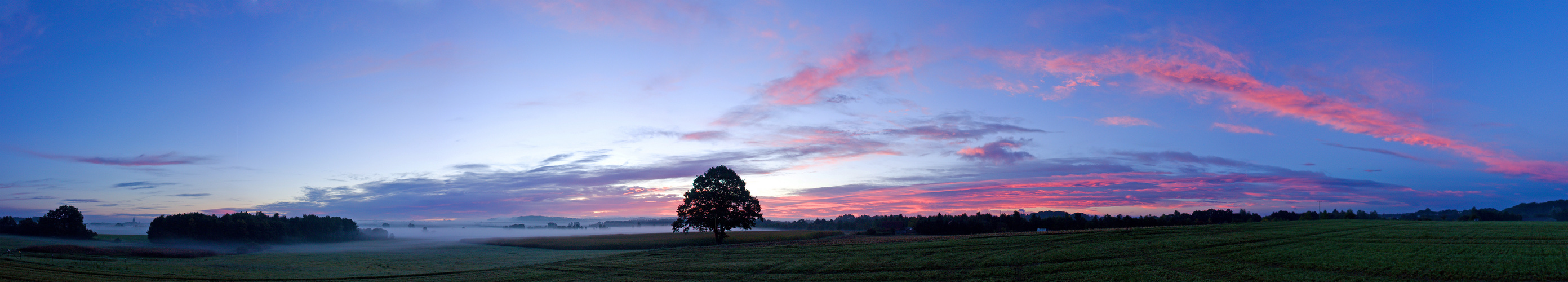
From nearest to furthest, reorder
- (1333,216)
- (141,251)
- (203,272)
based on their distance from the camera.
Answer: (203,272), (141,251), (1333,216)

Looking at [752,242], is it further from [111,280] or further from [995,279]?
[111,280]

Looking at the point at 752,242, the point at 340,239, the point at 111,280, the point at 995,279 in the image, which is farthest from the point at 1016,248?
the point at 340,239

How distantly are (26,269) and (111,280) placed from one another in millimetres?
6405

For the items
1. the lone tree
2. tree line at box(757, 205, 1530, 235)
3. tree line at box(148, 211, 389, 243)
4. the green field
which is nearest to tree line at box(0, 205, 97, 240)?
tree line at box(148, 211, 389, 243)

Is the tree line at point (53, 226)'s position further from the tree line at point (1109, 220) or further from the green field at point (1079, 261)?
the tree line at point (1109, 220)

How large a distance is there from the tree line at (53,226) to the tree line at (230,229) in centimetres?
728

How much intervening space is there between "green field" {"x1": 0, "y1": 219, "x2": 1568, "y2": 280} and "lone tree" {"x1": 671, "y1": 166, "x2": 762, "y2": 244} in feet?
47.1

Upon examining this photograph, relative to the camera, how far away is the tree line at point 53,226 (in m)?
77.8

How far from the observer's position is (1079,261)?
31.9m

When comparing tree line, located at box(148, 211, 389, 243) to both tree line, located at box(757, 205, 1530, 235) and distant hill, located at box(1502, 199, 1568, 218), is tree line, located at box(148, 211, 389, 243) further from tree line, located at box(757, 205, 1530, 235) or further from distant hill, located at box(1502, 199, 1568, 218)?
distant hill, located at box(1502, 199, 1568, 218)

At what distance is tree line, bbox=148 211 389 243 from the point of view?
281 ft

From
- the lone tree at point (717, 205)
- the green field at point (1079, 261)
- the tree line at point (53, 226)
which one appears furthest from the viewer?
the tree line at point (53, 226)

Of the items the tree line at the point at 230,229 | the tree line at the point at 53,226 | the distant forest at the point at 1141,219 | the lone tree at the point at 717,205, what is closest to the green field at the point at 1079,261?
the lone tree at the point at 717,205

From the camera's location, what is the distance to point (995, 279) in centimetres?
2678
